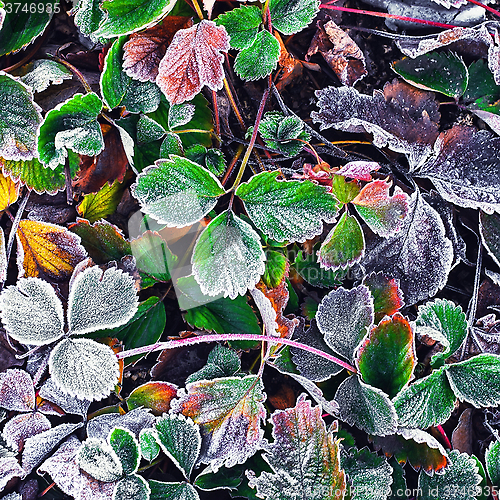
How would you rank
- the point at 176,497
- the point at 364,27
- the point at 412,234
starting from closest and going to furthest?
the point at 176,497
the point at 412,234
the point at 364,27

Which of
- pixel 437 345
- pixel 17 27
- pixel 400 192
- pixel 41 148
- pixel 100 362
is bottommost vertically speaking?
pixel 437 345

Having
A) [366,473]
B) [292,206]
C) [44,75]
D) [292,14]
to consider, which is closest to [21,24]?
[44,75]

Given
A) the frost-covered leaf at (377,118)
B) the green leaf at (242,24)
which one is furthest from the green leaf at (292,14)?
the frost-covered leaf at (377,118)

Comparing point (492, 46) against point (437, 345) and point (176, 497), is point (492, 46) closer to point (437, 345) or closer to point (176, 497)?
point (437, 345)

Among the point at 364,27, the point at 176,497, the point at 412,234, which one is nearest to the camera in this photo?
the point at 176,497

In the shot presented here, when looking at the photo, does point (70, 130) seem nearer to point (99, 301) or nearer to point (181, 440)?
point (99, 301)

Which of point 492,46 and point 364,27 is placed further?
point 364,27

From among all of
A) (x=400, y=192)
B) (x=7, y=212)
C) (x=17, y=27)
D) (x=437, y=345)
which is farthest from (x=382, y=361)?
(x=17, y=27)

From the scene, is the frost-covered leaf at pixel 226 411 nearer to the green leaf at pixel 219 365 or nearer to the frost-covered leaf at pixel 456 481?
the green leaf at pixel 219 365
